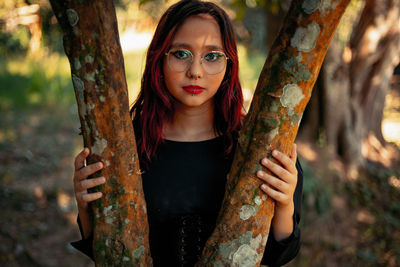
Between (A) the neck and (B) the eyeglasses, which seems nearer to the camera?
(B) the eyeglasses

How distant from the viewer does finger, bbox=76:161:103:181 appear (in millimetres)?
1159

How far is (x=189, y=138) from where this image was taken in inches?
67.6

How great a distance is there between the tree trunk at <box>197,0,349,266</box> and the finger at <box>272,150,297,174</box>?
2 cm

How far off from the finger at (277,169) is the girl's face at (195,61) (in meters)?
0.54

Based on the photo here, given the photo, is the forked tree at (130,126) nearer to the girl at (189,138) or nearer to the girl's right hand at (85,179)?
the girl's right hand at (85,179)

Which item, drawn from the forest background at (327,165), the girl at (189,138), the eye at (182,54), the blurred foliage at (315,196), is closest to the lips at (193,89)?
the girl at (189,138)

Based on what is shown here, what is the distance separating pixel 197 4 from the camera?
1608mm

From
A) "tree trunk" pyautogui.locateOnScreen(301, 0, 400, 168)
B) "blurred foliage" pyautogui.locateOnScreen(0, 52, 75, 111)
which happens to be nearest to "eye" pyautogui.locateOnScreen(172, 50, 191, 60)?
"tree trunk" pyautogui.locateOnScreen(301, 0, 400, 168)

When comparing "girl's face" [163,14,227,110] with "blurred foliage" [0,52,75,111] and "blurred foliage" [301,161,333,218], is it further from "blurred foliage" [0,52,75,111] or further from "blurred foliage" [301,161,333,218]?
"blurred foliage" [0,52,75,111]

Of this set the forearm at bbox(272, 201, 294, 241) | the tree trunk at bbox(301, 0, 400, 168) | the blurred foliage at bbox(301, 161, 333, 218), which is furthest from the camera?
the tree trunk at bbox(301, 0, 400, 168)

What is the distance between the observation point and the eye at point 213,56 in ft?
4.99

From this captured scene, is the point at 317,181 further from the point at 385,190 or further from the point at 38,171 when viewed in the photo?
the point at 38,171

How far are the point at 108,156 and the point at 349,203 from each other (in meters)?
4.52

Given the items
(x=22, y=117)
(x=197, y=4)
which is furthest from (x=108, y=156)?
(x=22, y=117)
